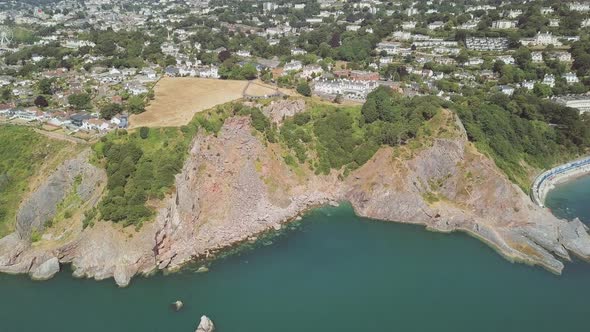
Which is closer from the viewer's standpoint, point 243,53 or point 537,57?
point 537,57

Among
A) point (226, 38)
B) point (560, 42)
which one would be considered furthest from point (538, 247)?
point (226, 38)

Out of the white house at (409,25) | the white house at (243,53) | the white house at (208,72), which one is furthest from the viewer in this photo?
the white house at (409,25)

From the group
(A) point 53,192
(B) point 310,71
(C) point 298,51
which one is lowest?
(C) point 298,51

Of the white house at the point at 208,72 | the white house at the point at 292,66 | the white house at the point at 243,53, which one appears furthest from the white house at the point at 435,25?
the white house at the point at 208,72

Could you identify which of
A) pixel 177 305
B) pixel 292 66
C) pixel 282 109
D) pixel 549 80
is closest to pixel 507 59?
pixel 549 80

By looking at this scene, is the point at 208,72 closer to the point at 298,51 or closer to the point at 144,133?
the point at 298,51

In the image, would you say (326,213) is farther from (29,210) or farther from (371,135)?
(29,210)

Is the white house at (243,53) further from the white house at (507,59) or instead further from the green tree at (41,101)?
the white house at (507,59)
